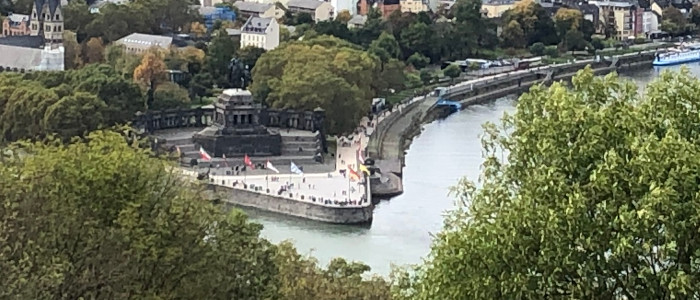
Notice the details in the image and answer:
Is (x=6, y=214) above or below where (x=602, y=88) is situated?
below

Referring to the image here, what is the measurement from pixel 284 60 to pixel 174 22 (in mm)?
12318

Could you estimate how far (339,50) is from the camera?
28.6 m

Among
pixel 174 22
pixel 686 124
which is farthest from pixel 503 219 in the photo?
pixel 174 22

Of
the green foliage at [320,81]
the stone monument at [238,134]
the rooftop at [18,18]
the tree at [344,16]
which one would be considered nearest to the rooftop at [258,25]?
the rooftop at [18,18]

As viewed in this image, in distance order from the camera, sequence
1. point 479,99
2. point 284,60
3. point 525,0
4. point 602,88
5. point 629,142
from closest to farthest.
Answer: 1. point 629,142
2. point 602,88
3. point 284,60
4. point 479,99
5. point 525,0

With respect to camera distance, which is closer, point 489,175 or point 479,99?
point 489,175

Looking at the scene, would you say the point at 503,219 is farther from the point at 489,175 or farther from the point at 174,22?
the point at 174,22

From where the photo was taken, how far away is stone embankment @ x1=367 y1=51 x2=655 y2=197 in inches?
907

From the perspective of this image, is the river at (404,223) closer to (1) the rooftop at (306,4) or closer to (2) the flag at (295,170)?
(2) the flag at (295,170)

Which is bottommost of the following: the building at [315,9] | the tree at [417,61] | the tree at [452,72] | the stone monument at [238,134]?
the stone monument at [238,134]

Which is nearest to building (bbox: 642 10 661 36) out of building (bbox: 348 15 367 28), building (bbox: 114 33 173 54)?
building (bbox: 348 15 367 28)

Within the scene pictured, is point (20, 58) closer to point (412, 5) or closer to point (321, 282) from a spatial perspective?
point (412, 5)

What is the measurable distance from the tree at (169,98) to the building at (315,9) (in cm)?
1661

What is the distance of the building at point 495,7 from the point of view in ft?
152
